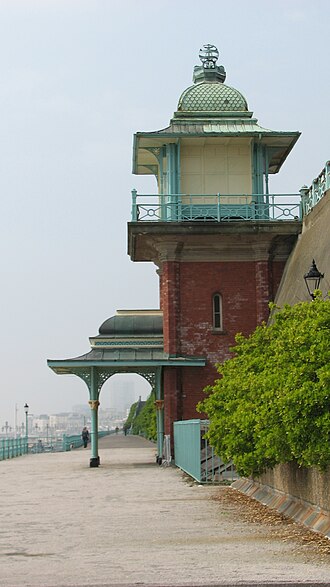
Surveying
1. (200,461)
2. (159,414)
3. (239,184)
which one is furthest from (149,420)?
(200,461)

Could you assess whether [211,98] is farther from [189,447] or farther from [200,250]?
[189,447]

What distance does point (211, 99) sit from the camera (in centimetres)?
3325

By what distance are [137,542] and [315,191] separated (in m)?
17.3

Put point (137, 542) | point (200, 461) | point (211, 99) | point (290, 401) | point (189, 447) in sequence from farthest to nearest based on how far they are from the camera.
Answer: point (211, 99) < point (189, 447) < point (200, 461) < point (137, 542) < point (290, 401)

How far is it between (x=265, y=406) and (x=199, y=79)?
24.0 metres

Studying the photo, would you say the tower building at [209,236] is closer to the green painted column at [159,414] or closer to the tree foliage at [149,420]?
the green painted column at [159,414]

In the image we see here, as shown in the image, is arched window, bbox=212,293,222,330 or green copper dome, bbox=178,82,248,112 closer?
arched window, bbox=212,293,222,330

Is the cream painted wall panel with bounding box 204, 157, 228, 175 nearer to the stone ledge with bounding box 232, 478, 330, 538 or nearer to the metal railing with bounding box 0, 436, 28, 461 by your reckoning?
the stone ledge with bounding box 232, 478, 330, 538

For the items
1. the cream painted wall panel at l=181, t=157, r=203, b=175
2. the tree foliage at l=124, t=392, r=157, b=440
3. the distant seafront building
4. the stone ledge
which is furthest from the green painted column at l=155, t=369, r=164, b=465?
the tree foliage at l=124, t=392, r=157, b=440

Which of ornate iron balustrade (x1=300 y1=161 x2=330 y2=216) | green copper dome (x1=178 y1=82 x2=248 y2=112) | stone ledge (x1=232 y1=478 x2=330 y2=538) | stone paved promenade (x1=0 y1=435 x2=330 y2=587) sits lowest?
stone paved promenade (x1=0 y1=435 x2=330 y2=587)

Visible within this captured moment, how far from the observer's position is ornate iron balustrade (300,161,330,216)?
24.8 metres

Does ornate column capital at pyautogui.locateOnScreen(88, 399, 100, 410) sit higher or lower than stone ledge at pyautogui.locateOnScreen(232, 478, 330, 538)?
higher

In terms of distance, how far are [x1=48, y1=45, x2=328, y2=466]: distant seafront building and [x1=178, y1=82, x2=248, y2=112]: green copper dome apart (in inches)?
17.2

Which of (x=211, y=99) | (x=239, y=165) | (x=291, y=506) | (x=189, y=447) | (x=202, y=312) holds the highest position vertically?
(x=211, y=99)
